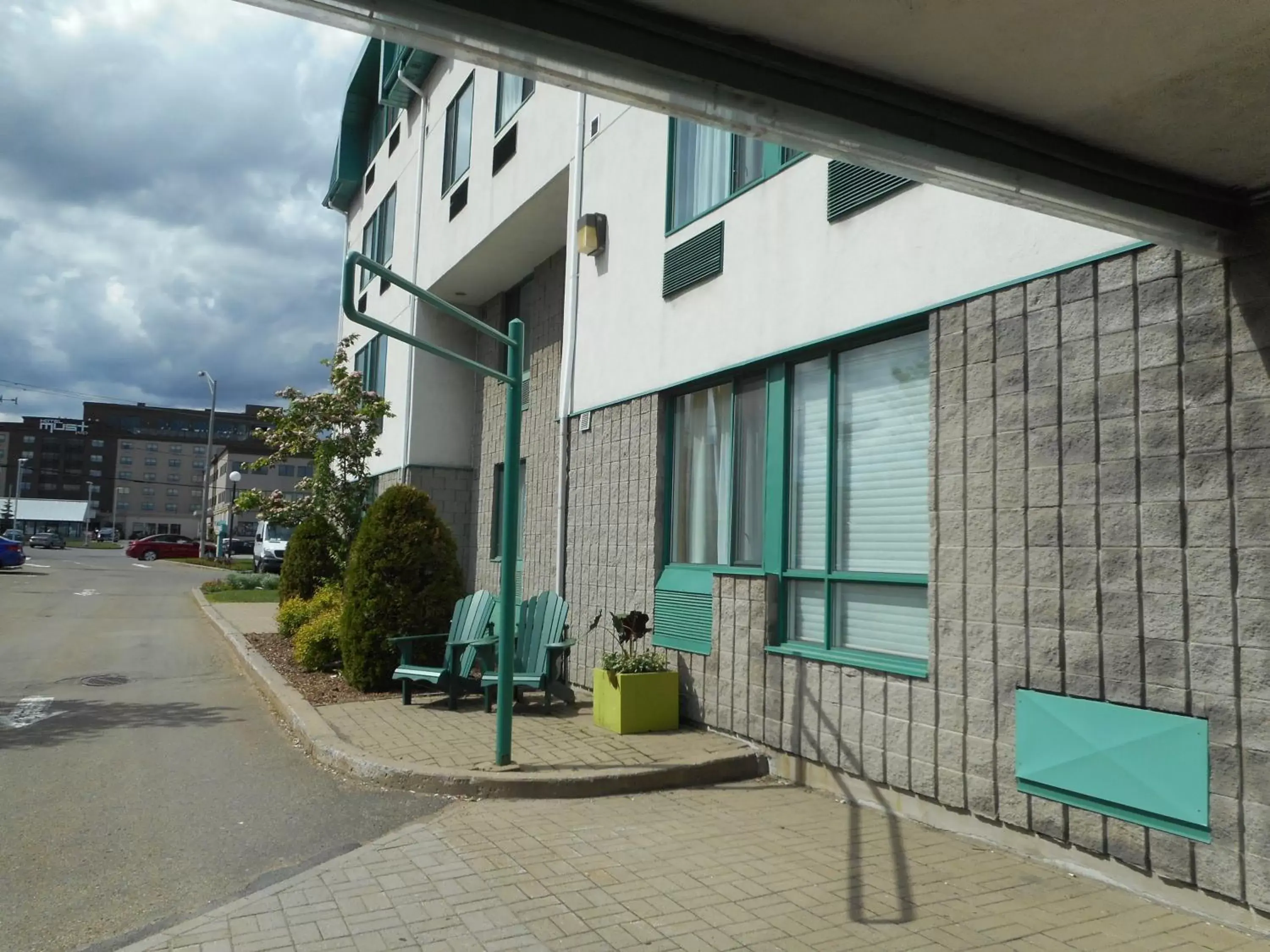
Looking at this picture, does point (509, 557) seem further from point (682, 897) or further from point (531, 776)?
point (682, 897)

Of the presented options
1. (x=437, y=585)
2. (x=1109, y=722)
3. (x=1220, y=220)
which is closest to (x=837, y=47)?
(x=1220, y=220)

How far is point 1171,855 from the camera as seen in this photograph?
189 inches

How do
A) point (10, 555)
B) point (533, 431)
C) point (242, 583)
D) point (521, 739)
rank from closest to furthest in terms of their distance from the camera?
1. point (521, 739)
2. point (533, 431)
3. point (242, 583)
4. point (10, 555)

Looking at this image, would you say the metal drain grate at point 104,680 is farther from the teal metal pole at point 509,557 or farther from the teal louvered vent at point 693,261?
the teal louvered vent at point 693,261

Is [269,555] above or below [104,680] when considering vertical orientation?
above

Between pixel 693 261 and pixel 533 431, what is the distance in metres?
5.40

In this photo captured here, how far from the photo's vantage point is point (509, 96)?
14125 millimetres

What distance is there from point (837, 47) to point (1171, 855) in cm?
402

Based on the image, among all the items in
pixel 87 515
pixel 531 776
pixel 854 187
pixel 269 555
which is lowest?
pixel 531 776

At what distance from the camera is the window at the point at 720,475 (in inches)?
327

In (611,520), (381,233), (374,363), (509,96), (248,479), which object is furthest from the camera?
(248,479)

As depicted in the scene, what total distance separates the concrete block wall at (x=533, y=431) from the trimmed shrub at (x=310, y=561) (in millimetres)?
2362

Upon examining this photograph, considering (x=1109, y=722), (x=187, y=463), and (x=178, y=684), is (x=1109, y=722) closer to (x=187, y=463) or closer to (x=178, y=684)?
(x=178, y=684)

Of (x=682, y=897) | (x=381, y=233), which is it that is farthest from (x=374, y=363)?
(x=682, y=897)
